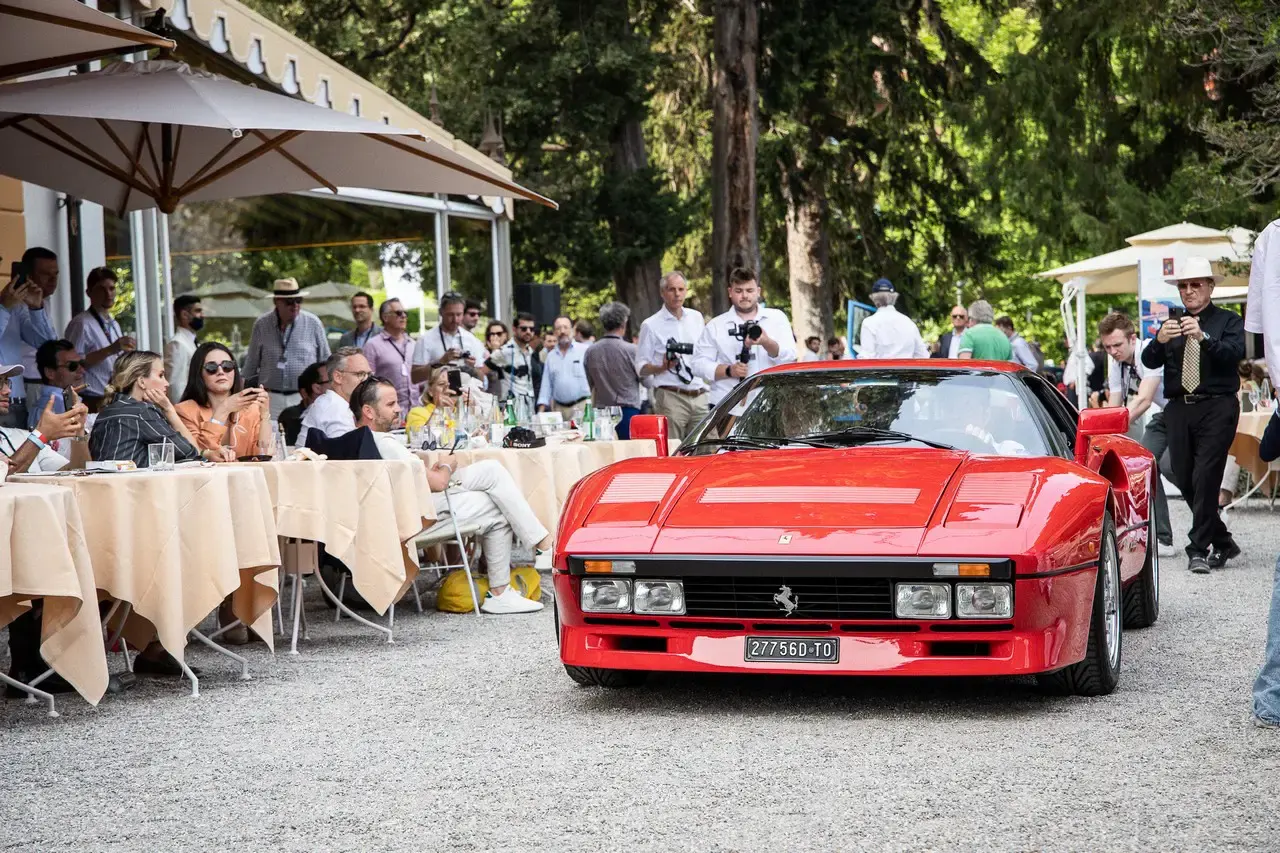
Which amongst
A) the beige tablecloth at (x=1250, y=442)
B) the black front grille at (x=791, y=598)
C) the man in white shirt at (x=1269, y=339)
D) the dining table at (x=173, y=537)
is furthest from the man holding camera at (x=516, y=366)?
the man in white shirt at (x=1269, y=339)

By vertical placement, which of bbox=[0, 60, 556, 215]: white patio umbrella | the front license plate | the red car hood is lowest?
the front license plate

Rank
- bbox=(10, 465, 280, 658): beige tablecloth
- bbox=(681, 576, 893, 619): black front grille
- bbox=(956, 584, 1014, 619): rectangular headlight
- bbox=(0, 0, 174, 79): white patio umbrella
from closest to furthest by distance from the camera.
Result: bbox=(956, 584, 1014, 619): rectangular headlight, bbox=(681, 576, 893, 619): black front grille, bbox=(10, 465, 280, 658): beige tablecloth, bbox=(0, 0, 174, 79): white patio umbrella

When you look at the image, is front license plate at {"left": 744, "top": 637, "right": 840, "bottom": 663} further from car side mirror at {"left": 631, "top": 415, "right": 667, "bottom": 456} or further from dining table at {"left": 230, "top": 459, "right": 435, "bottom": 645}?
dining table at {"left": 230, "top": 459, "right": 435, "bottom": 645}

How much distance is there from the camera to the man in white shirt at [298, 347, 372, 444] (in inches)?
376

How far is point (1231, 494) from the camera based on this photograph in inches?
593

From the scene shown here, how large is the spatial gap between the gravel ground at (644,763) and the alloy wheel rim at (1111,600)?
0.17 metres

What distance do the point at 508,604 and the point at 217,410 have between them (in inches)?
76.0

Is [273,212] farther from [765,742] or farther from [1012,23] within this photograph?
[1012,23]

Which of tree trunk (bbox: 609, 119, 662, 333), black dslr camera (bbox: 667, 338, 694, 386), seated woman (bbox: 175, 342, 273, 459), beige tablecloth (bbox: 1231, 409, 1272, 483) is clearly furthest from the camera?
tree trunk (bbox: 609, 119, 662, 333)

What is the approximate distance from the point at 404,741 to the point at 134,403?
9.35 ft

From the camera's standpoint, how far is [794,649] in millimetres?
5891

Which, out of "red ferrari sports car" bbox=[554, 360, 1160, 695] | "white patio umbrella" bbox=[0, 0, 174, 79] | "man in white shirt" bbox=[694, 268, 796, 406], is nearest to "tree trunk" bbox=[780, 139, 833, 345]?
"man in white shirt" bbox=[694, 268, 796, 406]

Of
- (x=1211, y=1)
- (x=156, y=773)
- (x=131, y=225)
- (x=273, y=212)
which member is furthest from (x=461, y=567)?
(x=1211, y=1)

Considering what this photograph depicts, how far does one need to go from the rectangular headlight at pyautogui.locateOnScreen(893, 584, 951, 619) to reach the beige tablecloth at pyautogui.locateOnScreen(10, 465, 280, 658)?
281 cm
